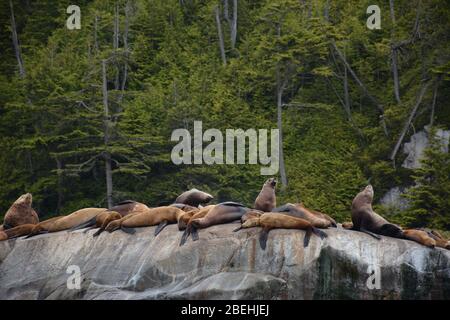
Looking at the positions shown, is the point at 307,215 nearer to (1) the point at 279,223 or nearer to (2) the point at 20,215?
(1) the point at 279,223

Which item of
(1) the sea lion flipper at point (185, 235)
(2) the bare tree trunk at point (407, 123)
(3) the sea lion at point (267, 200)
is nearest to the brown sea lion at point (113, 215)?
(1) the sea lion flipper at point (185, 235)

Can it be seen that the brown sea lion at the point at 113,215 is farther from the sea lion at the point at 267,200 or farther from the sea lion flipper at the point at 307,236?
the sea lion flipper at the point at 307,236

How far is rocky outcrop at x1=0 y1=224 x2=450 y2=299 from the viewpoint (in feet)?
44.9

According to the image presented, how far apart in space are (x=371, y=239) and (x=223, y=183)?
16959mm

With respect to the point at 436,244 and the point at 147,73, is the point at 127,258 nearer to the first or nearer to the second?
the point at 436,244

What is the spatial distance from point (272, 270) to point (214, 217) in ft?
4.99

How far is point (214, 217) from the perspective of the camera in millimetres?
14852

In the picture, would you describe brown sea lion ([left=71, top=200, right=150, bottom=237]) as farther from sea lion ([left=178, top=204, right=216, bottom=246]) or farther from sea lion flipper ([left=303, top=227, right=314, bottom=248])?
sea lion flipper ([left=303, top=227, right=314, bottom=248])

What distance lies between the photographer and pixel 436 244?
1431 cm

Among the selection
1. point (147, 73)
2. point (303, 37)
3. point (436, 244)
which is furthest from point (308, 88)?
point (436, 244)

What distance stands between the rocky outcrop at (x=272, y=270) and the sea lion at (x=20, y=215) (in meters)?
2.82

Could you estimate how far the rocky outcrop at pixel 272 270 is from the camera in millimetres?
13672

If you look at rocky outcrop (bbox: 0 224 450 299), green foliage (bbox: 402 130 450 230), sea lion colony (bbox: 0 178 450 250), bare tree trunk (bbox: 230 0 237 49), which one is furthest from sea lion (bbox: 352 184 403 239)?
bare tree trunk (bbox: 230 0 237 49)

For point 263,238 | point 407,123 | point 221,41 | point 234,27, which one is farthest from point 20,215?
point 234,27
